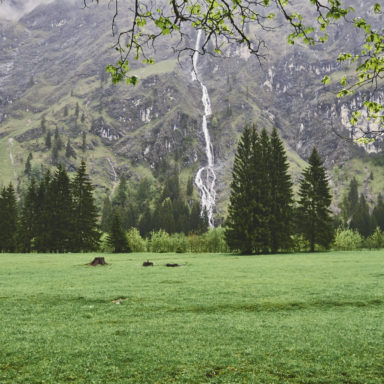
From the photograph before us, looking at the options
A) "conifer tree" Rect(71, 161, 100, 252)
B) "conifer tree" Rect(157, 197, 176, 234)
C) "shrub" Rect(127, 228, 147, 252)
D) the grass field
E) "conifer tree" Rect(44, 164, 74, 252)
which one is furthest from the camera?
"conifer tree" Rect(157, 197, 176, 234)

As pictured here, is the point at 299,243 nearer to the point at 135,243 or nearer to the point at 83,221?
the point at 135,243

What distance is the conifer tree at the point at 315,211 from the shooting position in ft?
181

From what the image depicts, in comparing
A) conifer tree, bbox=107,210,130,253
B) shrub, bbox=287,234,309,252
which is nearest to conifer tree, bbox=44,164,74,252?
conifer tree, bbox=107,210,130,253

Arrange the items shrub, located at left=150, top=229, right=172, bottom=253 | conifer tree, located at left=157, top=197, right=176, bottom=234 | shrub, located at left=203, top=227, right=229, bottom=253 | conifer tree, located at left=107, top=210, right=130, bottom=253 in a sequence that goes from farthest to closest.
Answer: conifer tree, located at left=157, top=197, right=176, bottom=234, shrub, located at left=203, top=227, right=229, bottom=253, shrub, located at left=150, top=229, right=172, bottom=253, conifer tree, located at left=107, top=210, right=130, bottom=253

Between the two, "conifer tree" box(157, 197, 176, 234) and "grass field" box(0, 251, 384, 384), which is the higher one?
"conifer tree" box(157, 197, 176, 234)

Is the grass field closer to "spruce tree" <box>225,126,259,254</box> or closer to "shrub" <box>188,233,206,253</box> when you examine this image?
"spruce tree" <box>225,126,259,254</box>

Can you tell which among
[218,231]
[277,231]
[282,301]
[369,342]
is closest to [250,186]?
[277,231]

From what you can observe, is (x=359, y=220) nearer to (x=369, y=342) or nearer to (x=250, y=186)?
(x=250, y=186)

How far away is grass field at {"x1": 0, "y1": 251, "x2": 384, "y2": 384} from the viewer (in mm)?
6383

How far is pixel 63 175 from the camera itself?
2781 inches

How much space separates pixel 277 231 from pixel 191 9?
49.4 meters

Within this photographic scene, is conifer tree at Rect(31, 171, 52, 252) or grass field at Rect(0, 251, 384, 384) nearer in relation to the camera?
grass field at Rect(0, 251, 384, 384)

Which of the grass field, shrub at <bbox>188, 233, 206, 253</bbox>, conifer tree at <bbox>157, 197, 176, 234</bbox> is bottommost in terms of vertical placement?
shrub at <bbox>188, 233, 206, 253</bbox>

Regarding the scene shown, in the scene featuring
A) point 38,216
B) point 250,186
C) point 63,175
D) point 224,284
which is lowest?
point 224,284
